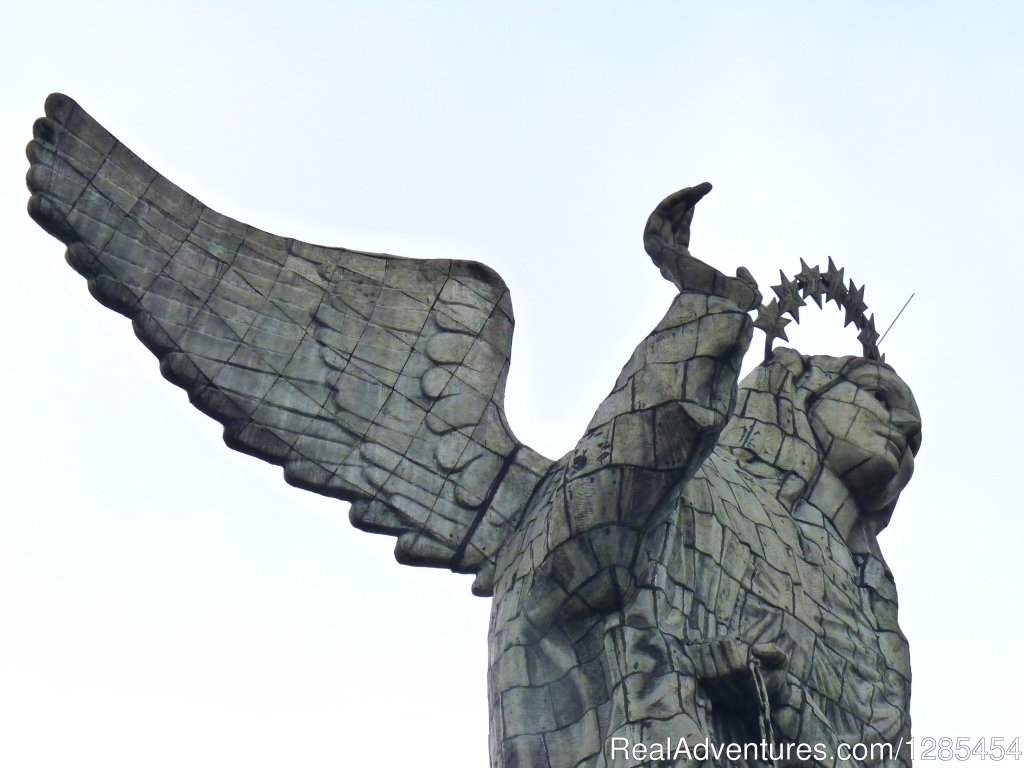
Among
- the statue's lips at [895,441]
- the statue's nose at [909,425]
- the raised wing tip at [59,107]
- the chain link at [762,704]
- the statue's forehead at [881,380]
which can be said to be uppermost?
the raised wing tip at [59,107]

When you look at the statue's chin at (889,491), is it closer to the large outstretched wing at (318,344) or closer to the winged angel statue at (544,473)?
the winged angel statue at (544,473)

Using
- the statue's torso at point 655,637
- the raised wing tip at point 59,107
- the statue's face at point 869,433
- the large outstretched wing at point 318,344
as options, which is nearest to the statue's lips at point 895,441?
the statue's face at point 869,433

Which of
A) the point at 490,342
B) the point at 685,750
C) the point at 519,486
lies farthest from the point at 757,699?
the point at 490,342

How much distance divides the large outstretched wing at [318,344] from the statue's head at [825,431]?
1532mm

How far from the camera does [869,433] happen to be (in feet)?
38.2

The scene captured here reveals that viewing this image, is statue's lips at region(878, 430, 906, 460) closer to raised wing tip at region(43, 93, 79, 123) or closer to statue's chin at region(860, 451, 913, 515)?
statue's chin at region(860, 451, 913, 515)

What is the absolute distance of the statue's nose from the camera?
38.5 ft

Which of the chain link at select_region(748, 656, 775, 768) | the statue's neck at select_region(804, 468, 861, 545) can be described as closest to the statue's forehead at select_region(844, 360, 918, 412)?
the statue's neck at select_region(804, 468, 861, 545)

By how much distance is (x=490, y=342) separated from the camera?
10742 millimetres

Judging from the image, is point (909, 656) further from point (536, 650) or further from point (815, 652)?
point (536, 650)

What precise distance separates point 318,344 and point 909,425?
3.21 metres

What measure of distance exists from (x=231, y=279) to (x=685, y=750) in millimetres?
3159

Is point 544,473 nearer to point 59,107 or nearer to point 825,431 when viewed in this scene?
point 825,431

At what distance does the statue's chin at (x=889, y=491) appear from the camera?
461 inches
